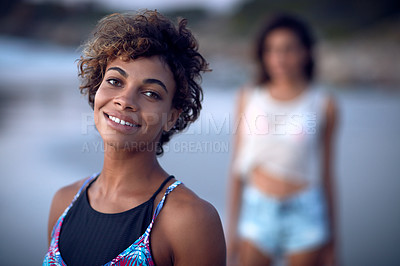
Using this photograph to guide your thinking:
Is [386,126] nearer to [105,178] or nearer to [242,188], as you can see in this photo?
[242,188]

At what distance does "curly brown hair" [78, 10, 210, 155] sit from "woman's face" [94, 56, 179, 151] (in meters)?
0.04

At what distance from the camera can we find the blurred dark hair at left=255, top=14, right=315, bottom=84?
117 inches

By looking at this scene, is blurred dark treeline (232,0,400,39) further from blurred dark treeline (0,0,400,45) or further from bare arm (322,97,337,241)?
bare arm (322,97,337,241)

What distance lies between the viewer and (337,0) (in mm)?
16547

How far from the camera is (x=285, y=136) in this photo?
2752 millimetres

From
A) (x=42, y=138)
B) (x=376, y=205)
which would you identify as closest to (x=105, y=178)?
(x=376, y=205)

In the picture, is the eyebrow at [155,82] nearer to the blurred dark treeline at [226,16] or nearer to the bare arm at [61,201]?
the bare arm at [61,201]

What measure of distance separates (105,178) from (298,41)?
209 centimetres

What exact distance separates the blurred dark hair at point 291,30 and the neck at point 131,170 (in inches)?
75.8

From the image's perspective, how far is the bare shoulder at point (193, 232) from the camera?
1.23 m

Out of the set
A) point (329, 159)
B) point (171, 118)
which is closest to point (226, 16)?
point (329, 159)

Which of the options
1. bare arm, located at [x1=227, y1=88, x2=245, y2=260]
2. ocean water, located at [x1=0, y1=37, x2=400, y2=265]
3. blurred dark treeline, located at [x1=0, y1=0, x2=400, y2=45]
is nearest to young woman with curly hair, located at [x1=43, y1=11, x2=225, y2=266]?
ocean water, located at [x1=0, y1=37, x2=400, y2=265]

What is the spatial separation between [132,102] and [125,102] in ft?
0.08

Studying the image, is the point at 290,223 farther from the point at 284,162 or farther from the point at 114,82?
the point at 114,82
